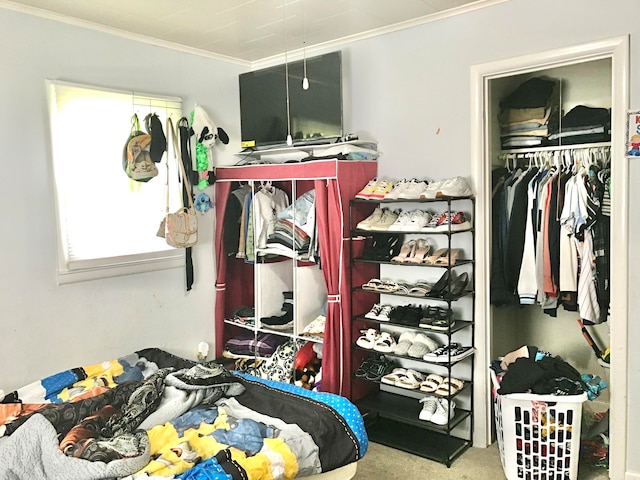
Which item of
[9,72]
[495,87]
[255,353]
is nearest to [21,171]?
[9,72]

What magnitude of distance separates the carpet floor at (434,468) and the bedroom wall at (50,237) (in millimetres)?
1546

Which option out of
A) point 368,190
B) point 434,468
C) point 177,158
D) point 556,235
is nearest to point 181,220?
point 177,158

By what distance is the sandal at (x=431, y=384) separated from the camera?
10.2 ft

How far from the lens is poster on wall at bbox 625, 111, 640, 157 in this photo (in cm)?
257

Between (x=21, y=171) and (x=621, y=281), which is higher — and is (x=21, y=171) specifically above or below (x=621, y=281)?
above

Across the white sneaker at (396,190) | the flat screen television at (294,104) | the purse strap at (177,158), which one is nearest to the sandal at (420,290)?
the white sneaker at (396,190)

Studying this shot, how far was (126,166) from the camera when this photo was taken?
336 centimetres

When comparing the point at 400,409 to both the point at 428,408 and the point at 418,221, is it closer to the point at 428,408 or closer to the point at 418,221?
the point at 428,408

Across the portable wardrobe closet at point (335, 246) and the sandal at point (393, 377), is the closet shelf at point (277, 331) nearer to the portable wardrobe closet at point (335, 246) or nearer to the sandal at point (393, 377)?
the portable wardrobe closet at point (335, 246)

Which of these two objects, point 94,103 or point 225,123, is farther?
point 225,123

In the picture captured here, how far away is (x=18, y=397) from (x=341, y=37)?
280cm

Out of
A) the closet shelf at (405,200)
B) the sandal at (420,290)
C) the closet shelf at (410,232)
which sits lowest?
the sandal at (420,290)

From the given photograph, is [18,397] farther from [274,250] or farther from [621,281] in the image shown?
Result: [621,281]

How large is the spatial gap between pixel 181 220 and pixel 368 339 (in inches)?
55.8
